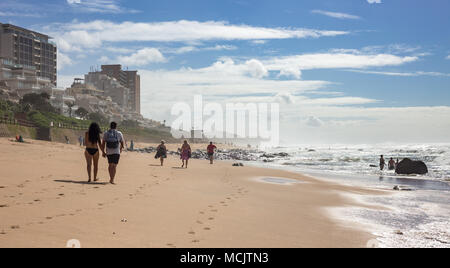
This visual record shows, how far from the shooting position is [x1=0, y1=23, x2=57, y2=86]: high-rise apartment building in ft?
329

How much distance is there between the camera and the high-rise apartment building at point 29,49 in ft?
329

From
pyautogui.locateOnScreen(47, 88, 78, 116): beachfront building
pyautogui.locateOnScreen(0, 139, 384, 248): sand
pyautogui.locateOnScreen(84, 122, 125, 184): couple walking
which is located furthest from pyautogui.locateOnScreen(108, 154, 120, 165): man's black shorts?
pyautogui.locateOnScreen(47, 88, 78, 116): beachfront building

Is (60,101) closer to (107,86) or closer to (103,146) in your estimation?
(107,86)

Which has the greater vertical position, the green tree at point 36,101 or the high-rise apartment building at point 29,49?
the high-rise apartment building at point 29,49

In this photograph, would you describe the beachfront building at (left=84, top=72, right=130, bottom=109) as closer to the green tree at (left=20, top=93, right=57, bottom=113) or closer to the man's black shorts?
the green tree at (left=20, top=93, right=57, bottom=113)

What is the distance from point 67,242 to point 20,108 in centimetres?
6748

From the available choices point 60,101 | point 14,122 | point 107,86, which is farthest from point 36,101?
point 107,86

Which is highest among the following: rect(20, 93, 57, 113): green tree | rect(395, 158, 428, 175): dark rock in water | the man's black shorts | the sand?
rect(20, 93, 57, 113): green tree

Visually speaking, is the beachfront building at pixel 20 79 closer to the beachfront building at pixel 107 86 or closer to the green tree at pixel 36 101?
the green tree at pixel 36 101

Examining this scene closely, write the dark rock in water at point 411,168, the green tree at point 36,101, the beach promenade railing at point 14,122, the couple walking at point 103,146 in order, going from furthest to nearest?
the green tree at point 36,101 → the beach promenade railing at point 14,122 → the dark rock in water at point 411,168 → the couple walking at point 103,146

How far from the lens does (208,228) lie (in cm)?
612

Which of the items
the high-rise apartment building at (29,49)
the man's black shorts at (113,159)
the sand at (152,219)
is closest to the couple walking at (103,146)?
the man's black shorts at (113,159)

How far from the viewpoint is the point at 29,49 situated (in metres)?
106

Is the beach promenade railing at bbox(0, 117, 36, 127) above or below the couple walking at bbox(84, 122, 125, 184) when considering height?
above
